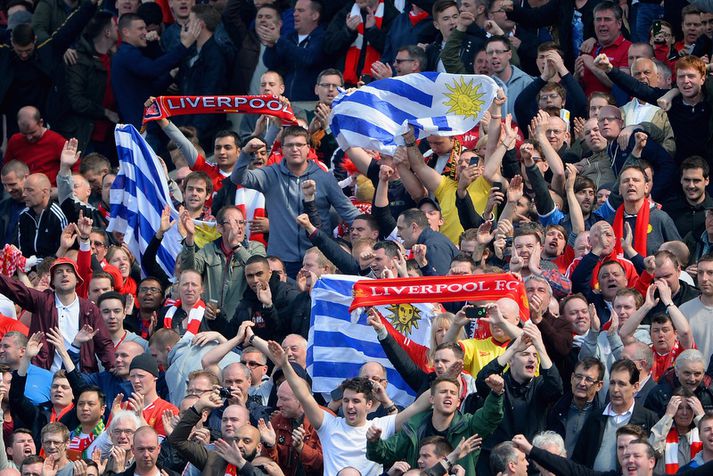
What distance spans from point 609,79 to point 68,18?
20.6 ft

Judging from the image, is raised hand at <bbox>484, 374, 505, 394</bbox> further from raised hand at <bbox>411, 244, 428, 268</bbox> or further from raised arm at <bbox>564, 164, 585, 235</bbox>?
raised arm at <bbox>564, 164, 585, 235</bbox>

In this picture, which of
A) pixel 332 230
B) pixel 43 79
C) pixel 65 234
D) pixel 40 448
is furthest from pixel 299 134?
pixel 43 79

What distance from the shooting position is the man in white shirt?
16.1m

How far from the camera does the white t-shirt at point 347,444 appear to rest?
53.1 feet

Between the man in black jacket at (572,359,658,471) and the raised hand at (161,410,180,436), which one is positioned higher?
the man in black jacket at (572,359,658,471)

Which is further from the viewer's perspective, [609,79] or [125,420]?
[609,79]

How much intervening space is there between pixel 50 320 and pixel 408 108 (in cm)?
376

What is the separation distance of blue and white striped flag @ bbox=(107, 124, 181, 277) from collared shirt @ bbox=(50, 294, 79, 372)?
1743 mm

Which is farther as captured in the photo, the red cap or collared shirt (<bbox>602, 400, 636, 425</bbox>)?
the red cap

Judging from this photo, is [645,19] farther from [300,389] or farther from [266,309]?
[300,389]

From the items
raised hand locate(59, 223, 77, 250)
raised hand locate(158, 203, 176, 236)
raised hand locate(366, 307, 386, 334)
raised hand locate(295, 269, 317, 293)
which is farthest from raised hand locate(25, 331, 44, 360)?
raised hand locate(366, 307, 386, 334)

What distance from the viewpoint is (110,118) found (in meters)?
24.1

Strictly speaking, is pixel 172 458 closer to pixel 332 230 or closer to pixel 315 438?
pixel 315 438

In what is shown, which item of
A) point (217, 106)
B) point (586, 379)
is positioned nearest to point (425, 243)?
point (586, 379)
